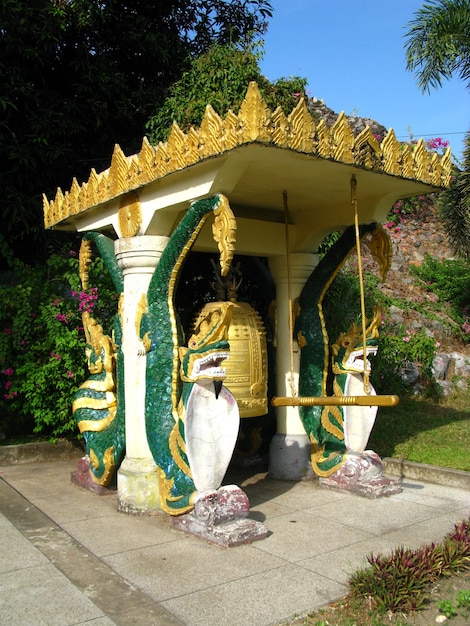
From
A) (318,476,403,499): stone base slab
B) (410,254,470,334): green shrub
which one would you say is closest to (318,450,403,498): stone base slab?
(318,476,403,499): stone base slab

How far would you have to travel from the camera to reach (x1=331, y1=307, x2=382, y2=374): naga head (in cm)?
565

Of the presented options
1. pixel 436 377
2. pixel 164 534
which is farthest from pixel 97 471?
pixel 436 377

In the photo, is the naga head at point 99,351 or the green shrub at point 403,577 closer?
the green shrub at point 403,577

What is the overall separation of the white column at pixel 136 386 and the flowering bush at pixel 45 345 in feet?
6.51

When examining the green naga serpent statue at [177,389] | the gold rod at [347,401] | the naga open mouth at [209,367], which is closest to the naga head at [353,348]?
the gold rod at [347,401]

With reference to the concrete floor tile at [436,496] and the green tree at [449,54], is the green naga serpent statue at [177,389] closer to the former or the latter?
the concrete floor tile at [436,496]

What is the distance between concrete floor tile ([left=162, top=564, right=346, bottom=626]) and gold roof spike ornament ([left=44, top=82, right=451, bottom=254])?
2.55m

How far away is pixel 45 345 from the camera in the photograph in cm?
725

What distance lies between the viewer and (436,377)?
10812 millimetres

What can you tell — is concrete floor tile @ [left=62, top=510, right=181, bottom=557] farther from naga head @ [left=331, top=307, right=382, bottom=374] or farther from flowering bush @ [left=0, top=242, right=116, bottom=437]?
flowering bush @ [left=0, top=242, right=116, bottom=437]

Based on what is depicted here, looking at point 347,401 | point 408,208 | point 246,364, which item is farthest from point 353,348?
point 408,208

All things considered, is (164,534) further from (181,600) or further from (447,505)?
(447,505)

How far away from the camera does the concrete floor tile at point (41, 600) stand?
3.21m

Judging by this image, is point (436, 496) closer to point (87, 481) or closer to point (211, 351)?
point (211, 351)
